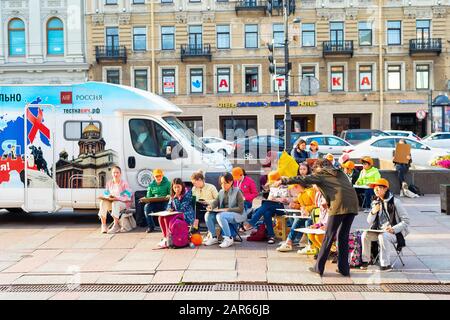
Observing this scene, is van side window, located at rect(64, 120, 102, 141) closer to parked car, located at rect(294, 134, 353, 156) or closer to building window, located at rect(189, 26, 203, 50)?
parked car, located at rect(294, 134, 353, 156)

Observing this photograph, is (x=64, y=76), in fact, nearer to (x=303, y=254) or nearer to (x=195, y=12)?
(x=195, y=12)

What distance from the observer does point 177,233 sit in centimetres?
1075

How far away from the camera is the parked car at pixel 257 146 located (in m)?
29.7

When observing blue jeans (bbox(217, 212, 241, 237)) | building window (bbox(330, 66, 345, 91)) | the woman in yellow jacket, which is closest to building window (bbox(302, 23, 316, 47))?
building window (bbox(330, 66, 345, 91))

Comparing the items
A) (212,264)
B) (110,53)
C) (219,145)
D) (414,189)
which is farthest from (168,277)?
(110,53)

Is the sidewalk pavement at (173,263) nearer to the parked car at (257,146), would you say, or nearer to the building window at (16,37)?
the parked car at (257,146)

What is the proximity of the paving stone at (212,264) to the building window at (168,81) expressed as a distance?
3358 cm

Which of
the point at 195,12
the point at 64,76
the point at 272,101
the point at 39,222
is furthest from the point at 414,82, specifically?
the point at 39,222

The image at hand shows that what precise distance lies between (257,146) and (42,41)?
19.6 meters

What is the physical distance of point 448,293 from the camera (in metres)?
7.92

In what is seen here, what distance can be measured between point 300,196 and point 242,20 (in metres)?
33.4

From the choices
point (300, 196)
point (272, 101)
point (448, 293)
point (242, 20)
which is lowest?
point (448, 293)

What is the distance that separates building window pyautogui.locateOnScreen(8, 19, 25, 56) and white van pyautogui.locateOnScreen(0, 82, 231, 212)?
30.8 m

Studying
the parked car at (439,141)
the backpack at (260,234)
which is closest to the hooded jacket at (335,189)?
the backpack at (260,234)
